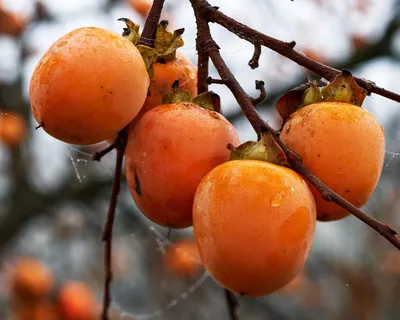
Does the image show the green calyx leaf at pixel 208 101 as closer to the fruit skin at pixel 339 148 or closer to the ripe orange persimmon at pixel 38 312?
the fruit skin at pixel 339 148

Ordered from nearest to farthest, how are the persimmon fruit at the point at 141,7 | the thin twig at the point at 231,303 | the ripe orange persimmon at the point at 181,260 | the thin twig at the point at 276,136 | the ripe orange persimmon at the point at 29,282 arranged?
the thin twig at the point at 276,136 → the thin twig at the point at 231,303 → the persimmon fruit at the point at 141,7 → the ripe orange persimmon at the point at 29,282 → the ripe orange persimmon at the point at 181,260

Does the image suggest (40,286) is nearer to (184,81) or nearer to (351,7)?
(351,7)

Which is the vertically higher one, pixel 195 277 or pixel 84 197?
pixel 84 197

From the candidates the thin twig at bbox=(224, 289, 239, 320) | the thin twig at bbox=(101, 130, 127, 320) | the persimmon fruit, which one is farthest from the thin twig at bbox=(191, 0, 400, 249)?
the persimmon fruit

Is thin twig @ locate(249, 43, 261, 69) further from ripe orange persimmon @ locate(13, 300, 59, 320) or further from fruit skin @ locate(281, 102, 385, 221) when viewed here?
ripe orange persimmon @ locate(13, 300, 59, 320)

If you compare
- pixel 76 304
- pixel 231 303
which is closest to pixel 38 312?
pixel 76 304

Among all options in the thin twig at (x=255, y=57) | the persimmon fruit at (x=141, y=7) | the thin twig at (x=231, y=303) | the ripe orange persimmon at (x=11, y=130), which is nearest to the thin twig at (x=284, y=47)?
the thin twig at (x=255, y=57)

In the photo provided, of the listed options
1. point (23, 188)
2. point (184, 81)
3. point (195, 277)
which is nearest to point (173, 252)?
point (195, 277)
